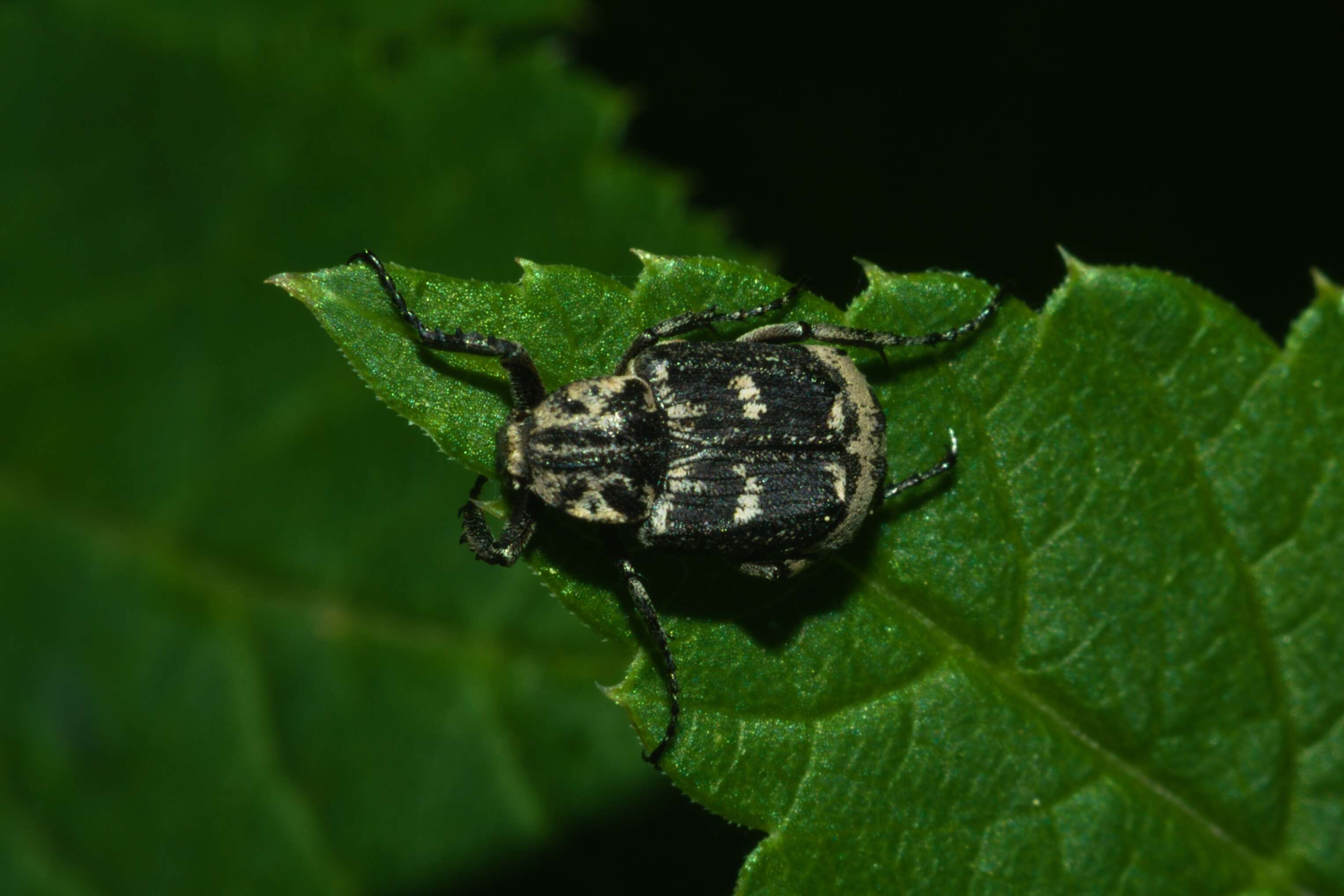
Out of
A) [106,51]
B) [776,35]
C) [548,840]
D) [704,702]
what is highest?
[776,35]

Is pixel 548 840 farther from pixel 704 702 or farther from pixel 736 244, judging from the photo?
pixel 736 244

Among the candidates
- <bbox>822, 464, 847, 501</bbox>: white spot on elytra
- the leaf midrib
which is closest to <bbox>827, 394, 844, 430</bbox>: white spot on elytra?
<bbox>822, 464, 847, 501</bbox>: white spot on elytra

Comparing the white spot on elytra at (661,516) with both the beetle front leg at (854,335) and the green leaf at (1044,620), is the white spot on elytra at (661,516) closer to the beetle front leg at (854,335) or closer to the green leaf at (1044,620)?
the green leaf at (1044,620)

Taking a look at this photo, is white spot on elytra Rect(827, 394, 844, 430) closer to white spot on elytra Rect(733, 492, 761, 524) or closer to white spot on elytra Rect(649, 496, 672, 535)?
white spot on elytra Rect(733, 492, 761, 524)

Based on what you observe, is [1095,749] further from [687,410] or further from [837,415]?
[687,410]

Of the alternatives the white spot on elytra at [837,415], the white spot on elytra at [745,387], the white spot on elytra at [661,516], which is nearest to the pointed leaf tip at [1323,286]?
the white spot on elytra at [837,415]

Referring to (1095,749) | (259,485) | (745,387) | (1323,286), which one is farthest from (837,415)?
(259,485)

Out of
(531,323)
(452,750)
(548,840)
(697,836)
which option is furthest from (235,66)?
(697,836)

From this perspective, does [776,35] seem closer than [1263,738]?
No
